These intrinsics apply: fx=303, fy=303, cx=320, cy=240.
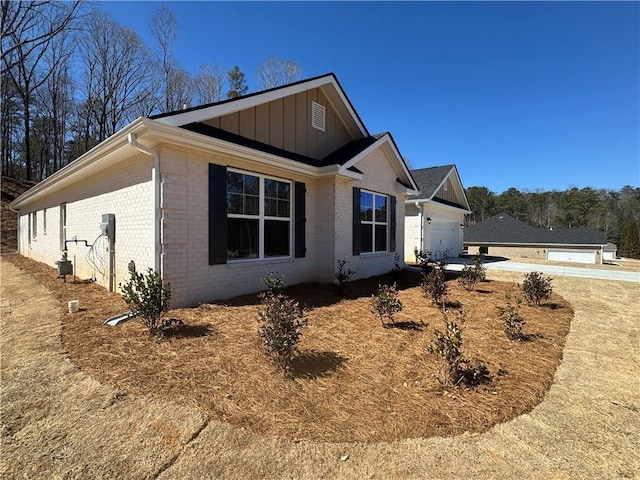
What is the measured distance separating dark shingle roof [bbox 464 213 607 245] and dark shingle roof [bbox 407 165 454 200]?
55.2 feet

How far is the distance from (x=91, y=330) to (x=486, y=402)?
5132 mm

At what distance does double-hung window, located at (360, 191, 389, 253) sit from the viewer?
32.0ft

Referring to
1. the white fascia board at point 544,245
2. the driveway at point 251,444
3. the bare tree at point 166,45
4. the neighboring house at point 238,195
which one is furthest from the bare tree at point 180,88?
the white fascia board at point 544,245

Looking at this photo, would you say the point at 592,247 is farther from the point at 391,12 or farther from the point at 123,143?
the point at 123,143

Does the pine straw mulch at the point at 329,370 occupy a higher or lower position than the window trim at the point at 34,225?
lower

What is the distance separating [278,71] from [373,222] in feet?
58.3

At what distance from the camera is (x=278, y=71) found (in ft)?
73.7

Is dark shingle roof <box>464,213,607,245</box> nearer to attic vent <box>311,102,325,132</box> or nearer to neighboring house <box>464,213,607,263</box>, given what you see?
neighboring house <box>464,213,607,263</box>

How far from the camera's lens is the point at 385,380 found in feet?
10.6

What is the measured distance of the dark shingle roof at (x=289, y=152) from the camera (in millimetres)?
6090

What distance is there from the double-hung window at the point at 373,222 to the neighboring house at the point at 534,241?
19.0 metres

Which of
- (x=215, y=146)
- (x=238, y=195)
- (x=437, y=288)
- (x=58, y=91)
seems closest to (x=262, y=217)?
(x=238, y=195)

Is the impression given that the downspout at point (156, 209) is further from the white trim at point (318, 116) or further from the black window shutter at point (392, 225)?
the black window shutter at point (392, 225)

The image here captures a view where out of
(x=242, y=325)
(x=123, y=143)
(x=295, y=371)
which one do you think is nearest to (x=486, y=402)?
(x=295, y=371)
